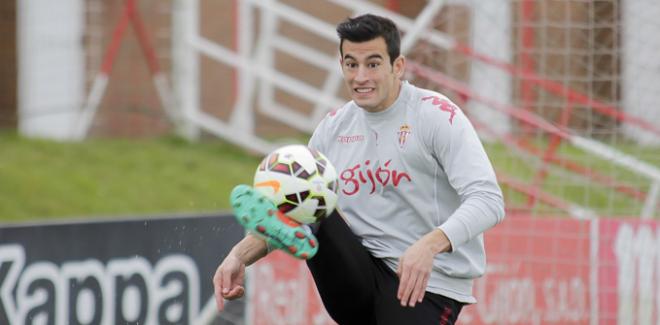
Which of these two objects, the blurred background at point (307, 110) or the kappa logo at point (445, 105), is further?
the blurred background at point (307, 110)

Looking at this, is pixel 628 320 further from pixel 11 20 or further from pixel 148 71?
pixel 11 20

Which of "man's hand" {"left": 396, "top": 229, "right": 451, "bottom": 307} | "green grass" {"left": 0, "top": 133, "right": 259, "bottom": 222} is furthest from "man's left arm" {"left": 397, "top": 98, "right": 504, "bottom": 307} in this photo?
"green grass" {"left": 0, "top": 133, "right": 259, "bottom": 222}

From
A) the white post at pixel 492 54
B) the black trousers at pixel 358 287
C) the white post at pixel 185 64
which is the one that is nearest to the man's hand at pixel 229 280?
the black trousers at pixel 358 287

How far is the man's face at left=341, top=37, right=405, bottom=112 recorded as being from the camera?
4.91 meters

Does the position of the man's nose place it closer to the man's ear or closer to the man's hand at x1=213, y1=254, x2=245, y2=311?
the man's ear

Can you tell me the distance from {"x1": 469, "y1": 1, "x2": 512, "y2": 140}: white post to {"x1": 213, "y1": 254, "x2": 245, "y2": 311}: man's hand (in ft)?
17.5

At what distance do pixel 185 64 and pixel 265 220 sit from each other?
7.81 meters

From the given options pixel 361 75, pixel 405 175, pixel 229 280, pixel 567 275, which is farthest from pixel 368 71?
pixel 567 275

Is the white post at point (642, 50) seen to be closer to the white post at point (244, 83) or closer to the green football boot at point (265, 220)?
the white post at point (244, 83)

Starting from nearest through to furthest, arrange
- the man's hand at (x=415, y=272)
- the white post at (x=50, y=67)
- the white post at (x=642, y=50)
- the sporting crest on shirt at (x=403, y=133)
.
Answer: the man's hand at (x=415, y=272) < the sporting crest on shirt at (x=403, y=133) < the white post at (x=642, y=50) < the white post at (x=50, y=67)

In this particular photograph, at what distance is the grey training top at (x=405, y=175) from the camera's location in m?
4.93

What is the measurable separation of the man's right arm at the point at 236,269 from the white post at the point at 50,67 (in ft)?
23.2

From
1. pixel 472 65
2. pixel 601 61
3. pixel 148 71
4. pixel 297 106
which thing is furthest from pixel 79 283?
pixel 297 106

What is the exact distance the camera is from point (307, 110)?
14.2 m
